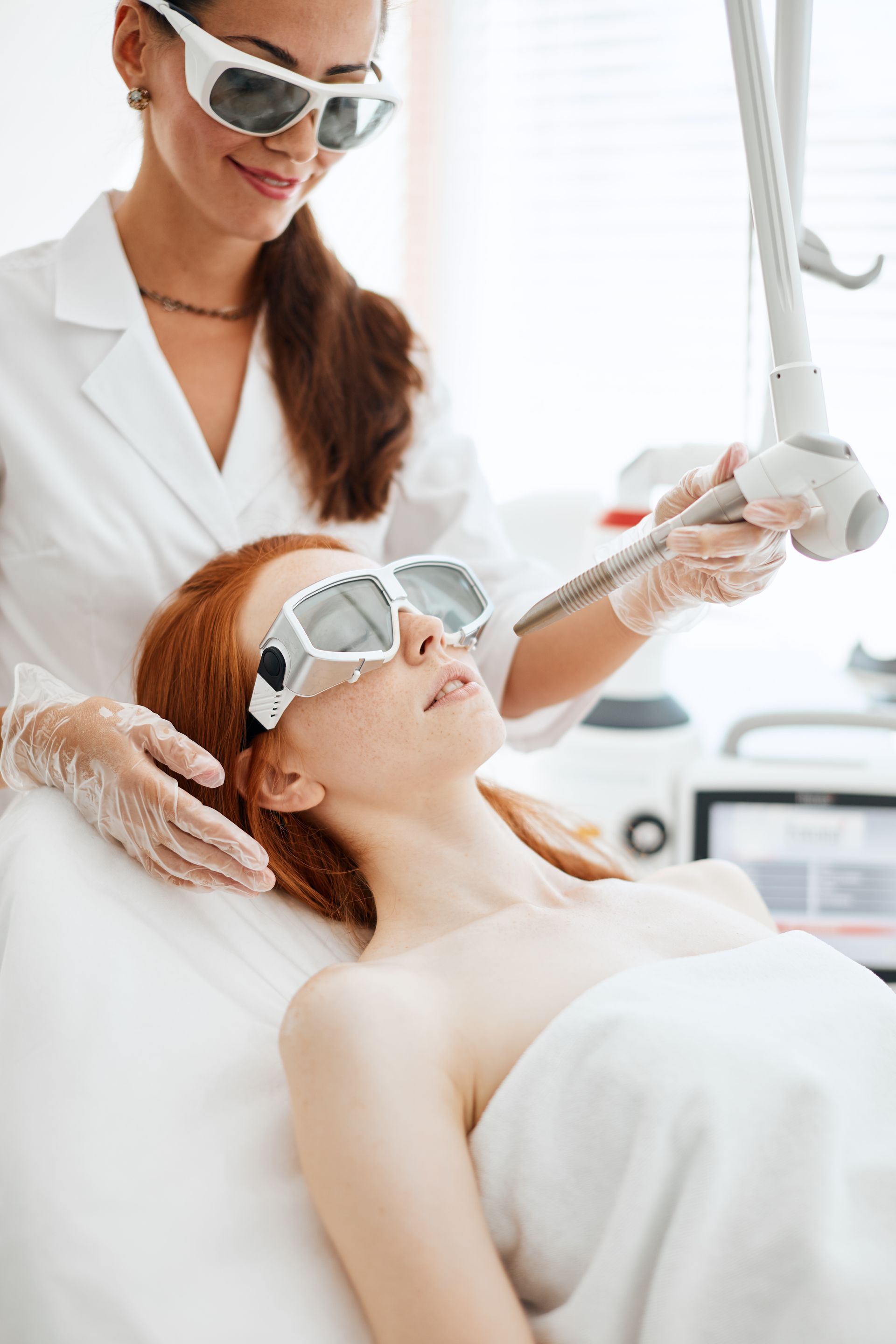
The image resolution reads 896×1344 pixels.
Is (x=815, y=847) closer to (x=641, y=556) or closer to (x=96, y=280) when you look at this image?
(x=641, y=556)

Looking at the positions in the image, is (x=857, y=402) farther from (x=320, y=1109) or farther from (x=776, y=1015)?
(x=320, y=1109)

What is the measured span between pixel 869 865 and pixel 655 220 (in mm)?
1862

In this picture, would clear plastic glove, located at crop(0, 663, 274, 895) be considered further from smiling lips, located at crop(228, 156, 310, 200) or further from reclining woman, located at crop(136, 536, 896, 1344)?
smiling lips, located at crop(228, 156, 310, 200)

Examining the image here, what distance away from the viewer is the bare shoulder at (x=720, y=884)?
1361 millimetres

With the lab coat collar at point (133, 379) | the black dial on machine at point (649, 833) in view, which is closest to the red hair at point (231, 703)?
the lab coat collar at point (133, 379)

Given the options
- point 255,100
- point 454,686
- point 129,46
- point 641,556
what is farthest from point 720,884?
point 129,46

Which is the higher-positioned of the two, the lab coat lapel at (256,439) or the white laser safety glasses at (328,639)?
the lab coat lapel at (256,439)

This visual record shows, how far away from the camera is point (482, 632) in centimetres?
158

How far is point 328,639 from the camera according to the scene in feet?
3.88

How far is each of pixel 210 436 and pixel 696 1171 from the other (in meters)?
1.12

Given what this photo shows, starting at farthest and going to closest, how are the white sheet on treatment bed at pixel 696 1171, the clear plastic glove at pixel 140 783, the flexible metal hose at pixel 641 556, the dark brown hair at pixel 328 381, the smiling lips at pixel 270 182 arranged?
the dark brown hair at pixel 328 381, the smiling lips at pixel 270 182, the clear plastic glove at pixel 140 783, the flexible metal hose at pixel 641 556, the white sheet on treatment bed at pixel 696 1171

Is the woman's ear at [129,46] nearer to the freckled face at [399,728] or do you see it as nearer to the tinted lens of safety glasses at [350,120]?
the tinted lens of safety glasses at [350,120]

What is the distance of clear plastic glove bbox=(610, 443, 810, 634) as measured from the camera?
3.08ft

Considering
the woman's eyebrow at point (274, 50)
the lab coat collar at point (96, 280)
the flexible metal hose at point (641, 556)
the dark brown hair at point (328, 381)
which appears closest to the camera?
the flexible metal hose at point (641, 556)
